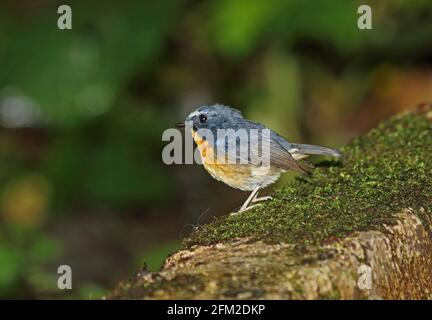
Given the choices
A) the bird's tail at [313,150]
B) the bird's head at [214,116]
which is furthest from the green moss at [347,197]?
the bird's head at [214,116]

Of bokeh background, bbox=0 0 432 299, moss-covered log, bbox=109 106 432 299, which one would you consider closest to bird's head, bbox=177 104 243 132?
moss-covered log, bbox=109 106 432 299

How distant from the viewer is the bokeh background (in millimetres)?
7078

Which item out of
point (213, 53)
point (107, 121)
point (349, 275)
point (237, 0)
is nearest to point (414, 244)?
point (349, 275)

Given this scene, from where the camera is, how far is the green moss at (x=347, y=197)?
3.37 metres

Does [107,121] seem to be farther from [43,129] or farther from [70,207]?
[43,129]

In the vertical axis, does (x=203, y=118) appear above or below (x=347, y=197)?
above

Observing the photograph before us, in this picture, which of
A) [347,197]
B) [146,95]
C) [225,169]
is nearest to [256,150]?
[225,169]

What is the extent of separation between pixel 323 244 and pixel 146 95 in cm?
605

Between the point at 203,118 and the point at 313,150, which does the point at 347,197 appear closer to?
the point at 313,150

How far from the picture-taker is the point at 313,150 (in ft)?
14.7

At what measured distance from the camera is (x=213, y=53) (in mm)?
8125

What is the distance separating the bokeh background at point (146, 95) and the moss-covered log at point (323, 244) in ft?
9.48

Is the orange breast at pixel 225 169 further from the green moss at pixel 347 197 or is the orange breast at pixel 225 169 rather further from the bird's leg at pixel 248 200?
the green moss at pixel 347 197

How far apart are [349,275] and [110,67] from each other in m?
4.97
